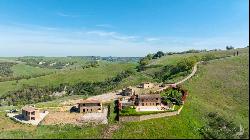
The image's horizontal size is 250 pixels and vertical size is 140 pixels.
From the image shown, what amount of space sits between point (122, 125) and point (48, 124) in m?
18.4

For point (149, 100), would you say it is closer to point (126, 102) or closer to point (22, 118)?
point (126, 102)

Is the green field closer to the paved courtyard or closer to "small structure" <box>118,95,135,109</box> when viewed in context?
the paved courtyard

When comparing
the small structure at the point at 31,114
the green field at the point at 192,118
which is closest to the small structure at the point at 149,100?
the green field at the point at 192,118

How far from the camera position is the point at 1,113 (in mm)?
102125

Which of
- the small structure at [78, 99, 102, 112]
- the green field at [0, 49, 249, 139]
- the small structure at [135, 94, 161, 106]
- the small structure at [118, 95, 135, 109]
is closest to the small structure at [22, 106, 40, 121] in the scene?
the green field at [0, 49, 249, 139]

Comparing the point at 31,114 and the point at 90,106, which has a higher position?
the point at 90,106

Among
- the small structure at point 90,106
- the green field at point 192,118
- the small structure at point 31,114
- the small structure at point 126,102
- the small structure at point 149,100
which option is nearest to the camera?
the green field at point 192,118

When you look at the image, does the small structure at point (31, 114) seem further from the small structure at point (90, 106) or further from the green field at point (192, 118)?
the small structure at point (90, 106)

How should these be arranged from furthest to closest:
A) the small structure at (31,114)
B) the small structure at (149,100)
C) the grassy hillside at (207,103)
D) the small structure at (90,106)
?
the small structure at (149,100) < the small structure at (90,106) < the small structure at (31,114) < the grassy hillside at (207,103)

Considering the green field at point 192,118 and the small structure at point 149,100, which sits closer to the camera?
the green field at point 192,118

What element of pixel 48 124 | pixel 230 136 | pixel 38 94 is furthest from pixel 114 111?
pixel 38 94

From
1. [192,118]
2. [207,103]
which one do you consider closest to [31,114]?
[192,118]

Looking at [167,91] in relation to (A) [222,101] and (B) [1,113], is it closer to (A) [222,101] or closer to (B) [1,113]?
(A) [222,101]

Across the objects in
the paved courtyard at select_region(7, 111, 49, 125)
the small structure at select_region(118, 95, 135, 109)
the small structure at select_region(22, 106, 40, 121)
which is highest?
the small structure at select_region(118, 95, 135, 109)
